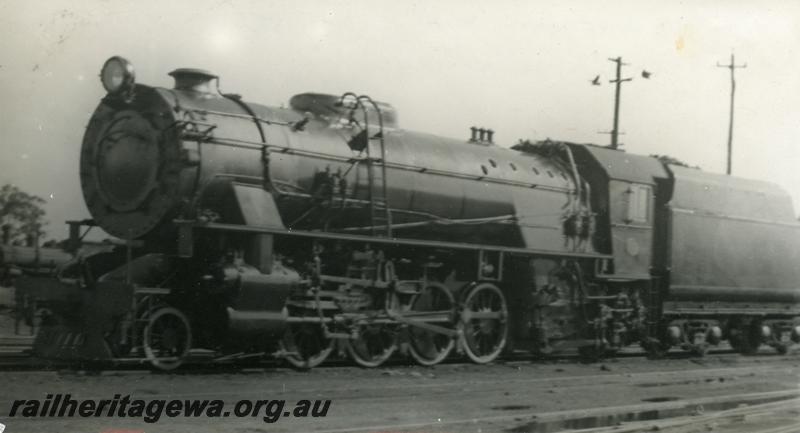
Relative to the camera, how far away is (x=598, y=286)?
15977 millimetres

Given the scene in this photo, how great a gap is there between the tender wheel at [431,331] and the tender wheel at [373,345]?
40 cm

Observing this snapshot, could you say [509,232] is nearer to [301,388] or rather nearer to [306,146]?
[306,146]

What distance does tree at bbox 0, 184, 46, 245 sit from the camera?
1191 cm

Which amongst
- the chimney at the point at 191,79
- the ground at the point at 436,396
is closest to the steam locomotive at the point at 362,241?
the chimney at the point at 191,79

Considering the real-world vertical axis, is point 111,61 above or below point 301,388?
above

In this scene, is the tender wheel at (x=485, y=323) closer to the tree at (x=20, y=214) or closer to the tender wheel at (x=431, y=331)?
the tender wheel at (x=431, y=331)

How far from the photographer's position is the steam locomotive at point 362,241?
10.9 m

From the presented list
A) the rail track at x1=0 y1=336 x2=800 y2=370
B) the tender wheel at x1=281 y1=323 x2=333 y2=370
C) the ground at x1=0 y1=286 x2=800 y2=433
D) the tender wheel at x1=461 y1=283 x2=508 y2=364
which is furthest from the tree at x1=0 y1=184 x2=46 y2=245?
the tender wheel at x1=461 y1=283 x2=508 y2=364

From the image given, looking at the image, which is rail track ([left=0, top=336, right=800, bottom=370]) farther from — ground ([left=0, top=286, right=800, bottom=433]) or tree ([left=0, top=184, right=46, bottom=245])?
tree ([left=0, top=184, right=46, bottom=245])

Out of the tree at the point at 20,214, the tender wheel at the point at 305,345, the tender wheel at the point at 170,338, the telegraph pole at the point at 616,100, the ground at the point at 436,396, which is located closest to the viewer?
the ground at the point at 436,396

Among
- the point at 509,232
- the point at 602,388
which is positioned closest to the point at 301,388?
the point at 602,388

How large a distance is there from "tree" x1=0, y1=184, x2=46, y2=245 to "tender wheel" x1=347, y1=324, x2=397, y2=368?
433 cm

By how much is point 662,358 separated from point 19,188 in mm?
11312

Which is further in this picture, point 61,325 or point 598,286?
point 598,286
